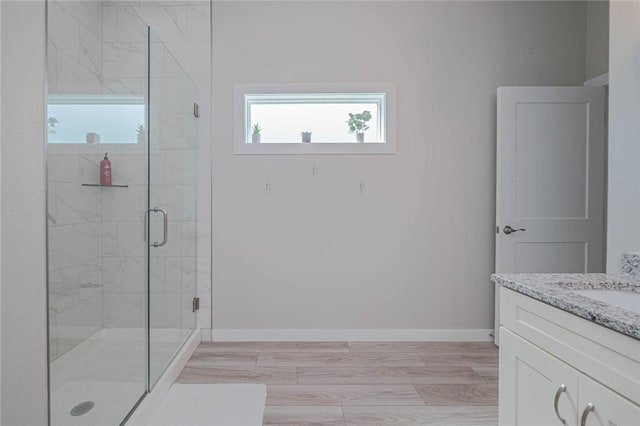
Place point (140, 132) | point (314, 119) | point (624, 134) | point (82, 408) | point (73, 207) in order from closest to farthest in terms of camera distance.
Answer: point (82, 408) < point (624, 134) < point (73, 207) < point (140, 132) < point (314, 119)

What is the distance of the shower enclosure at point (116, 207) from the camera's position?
5.57 ft

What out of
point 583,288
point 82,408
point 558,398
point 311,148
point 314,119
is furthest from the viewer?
point 314,119

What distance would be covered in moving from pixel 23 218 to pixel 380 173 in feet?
7.52

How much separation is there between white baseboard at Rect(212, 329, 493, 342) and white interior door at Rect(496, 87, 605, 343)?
0.60 m

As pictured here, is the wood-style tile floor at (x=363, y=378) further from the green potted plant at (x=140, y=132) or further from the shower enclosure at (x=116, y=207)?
the green potted plant at (x=140, y=132)

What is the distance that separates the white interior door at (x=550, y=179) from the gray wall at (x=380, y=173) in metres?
0.16

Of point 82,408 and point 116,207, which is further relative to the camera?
point 116,207

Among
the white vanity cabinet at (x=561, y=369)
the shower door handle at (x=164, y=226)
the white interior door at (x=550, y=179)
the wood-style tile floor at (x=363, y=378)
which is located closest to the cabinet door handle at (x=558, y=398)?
the white vanity cabinet at (x=561, y=369)

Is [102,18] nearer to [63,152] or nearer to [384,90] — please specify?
[63,152]

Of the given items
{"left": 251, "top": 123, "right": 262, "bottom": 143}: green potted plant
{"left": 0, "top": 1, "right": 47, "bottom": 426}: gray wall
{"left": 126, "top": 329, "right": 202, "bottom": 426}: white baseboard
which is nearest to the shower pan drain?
{"left": 126, "top": 329, "right": 202, "bottom": 426}: white baseboard

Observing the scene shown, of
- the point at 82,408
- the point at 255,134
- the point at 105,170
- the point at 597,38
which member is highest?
the point at 597,38

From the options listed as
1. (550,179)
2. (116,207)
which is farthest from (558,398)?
(116,207)

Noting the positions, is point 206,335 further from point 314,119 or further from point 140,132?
point 314,119

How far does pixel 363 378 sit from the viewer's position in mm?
2264
